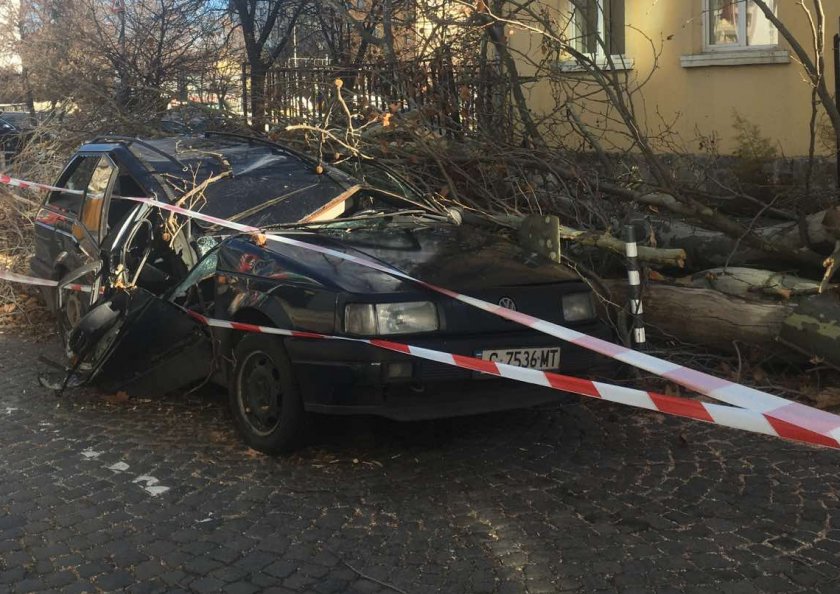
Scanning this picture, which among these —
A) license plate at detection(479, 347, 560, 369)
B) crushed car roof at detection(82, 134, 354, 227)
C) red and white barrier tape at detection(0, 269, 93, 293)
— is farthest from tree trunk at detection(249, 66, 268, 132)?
license plate at detection(479, 347, 560, 369)

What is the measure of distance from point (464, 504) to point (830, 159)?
6.55 metres

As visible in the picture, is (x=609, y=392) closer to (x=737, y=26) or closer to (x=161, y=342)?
(x=161, y=342)

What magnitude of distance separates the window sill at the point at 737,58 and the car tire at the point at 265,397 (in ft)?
25.0

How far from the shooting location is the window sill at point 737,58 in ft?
34.0

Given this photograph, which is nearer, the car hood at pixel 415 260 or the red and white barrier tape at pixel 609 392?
the red and white barrier tape at pixel 609 392

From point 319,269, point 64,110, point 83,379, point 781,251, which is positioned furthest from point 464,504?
point 64,110

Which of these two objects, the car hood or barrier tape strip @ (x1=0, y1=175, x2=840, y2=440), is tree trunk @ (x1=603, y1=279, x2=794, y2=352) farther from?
barrier tape strip @ (x1=0, y1=175, x2=840, y2=440)

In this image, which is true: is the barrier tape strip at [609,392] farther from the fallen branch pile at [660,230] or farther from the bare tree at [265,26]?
the bare tree at [265,26]

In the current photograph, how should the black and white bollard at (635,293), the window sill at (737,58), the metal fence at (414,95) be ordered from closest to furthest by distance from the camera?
the black and white bollard at (635,293) < the metal fence at (414,95) < the window sill at (737,58)

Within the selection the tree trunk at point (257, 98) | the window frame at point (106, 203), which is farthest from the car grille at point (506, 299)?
the tree trunk at point (257, 98)

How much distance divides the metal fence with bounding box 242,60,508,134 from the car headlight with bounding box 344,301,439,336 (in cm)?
368

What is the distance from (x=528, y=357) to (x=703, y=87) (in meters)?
7.69

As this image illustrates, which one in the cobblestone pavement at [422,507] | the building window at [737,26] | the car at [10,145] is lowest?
the cobblestone pavement at [422,507]

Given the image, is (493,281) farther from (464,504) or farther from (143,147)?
(143,147)
